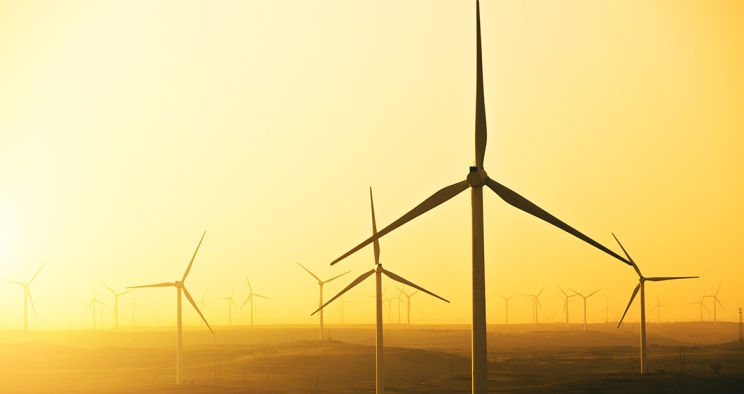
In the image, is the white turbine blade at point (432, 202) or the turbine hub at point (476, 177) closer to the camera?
the turbine hub at point (476, 177)

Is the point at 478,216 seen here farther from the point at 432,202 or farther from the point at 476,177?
the point at 432,202

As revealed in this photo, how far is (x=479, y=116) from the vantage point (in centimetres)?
5588

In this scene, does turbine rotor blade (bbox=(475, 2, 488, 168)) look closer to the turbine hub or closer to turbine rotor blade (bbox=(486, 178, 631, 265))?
turbine rotor blade (bbox=(486, 178, 631, 265))

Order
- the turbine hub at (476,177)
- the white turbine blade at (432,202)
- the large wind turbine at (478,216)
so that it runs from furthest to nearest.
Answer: the white turbine blade at (432,202), the turbine hub at (476,177), the large wind turbine at (478,216)

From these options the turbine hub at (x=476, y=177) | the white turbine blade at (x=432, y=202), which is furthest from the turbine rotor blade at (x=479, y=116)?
the turbine hub at (x=476, y=177)

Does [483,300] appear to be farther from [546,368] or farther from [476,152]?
[546,368]

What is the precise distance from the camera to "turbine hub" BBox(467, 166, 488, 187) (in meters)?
49.0

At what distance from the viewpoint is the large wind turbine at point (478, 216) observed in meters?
45.8

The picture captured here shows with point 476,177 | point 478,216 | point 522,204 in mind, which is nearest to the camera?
point 478,216

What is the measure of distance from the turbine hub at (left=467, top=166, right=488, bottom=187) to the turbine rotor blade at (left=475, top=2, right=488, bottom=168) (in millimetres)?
3701

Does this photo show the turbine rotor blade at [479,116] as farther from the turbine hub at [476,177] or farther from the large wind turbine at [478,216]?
the turbine hub at [476,177]

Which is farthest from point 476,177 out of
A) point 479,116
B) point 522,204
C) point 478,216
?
point 479,116

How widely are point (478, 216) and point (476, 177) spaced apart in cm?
243

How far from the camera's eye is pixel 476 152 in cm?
5434
